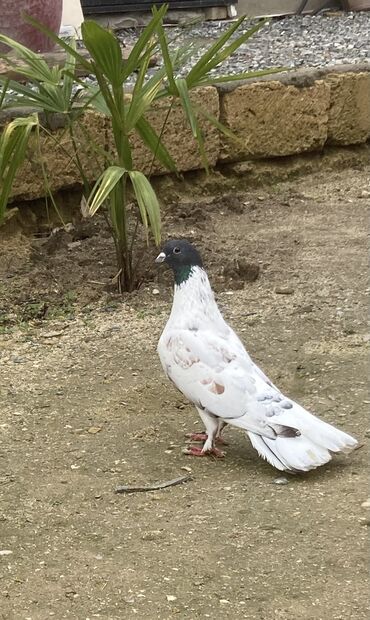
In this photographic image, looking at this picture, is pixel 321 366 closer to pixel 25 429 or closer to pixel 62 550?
pixel 25 429

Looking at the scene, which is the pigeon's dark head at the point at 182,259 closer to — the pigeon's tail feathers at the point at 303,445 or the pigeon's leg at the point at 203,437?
the pigeon's leg at the point at 203,437

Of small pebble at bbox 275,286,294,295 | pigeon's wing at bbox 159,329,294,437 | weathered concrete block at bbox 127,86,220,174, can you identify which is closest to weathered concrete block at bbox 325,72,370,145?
weathered concrete block at bbox 127,86,220,174

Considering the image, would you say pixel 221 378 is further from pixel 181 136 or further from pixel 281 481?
pixel 181 136

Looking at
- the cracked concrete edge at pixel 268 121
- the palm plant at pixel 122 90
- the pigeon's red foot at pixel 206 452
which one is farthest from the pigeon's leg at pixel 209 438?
the cracked concrete edge at pixel 268 121

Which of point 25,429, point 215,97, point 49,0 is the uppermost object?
point 49,0

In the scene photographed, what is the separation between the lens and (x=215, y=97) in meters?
5.80

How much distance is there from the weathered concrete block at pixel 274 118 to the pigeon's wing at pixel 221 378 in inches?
109

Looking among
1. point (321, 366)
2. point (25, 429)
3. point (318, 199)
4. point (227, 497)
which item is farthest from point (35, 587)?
point (318, 199)

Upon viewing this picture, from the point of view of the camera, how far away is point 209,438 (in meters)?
3.23

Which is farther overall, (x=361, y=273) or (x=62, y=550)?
(x=361, y=273)

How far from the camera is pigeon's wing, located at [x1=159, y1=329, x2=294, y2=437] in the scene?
3.08m

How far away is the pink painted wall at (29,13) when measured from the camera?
5.75 m

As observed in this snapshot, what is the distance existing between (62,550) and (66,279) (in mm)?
2176

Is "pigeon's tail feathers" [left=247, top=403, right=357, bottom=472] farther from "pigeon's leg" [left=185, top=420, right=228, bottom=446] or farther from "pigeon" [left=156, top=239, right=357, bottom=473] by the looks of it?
"pigeon's leg" [left=185, top=420, right=228, bottom=446]
